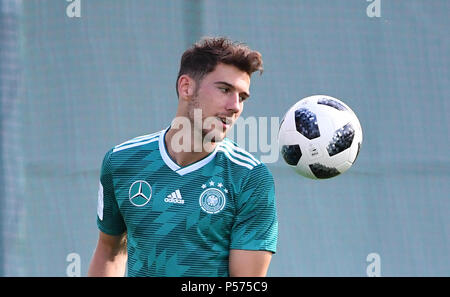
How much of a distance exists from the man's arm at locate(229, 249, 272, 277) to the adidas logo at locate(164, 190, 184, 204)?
0.31m

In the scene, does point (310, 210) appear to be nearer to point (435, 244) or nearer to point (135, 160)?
point (435, 244)

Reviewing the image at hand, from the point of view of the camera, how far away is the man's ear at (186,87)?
11.8 ft

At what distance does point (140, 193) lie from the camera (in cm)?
354

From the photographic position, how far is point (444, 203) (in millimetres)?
5508

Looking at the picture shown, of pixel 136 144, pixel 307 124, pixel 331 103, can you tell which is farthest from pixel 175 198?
pixel 331 103

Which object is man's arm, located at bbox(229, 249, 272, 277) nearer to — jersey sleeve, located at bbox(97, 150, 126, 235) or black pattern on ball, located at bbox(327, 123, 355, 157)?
jersey sleeve, located at bbox(97, 150, 126, 235)

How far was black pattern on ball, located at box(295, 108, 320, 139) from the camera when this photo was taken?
386 centimetres

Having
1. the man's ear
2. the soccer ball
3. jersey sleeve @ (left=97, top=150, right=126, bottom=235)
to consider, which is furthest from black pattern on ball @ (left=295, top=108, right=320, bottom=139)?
jersey sleeve @ (left=97, top=150, right=126, bottom=235)

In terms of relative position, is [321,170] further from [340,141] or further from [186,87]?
[186,87]

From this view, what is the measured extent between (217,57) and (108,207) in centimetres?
82

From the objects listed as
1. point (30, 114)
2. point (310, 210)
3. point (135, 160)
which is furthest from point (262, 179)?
point (30, 114)

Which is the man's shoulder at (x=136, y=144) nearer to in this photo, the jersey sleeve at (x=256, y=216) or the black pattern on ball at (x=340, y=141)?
the jersey sleeve at (x=256, y=216)

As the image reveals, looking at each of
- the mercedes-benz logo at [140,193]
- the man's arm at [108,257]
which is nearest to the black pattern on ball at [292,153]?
the mercedes-benz logo at [140,193]
